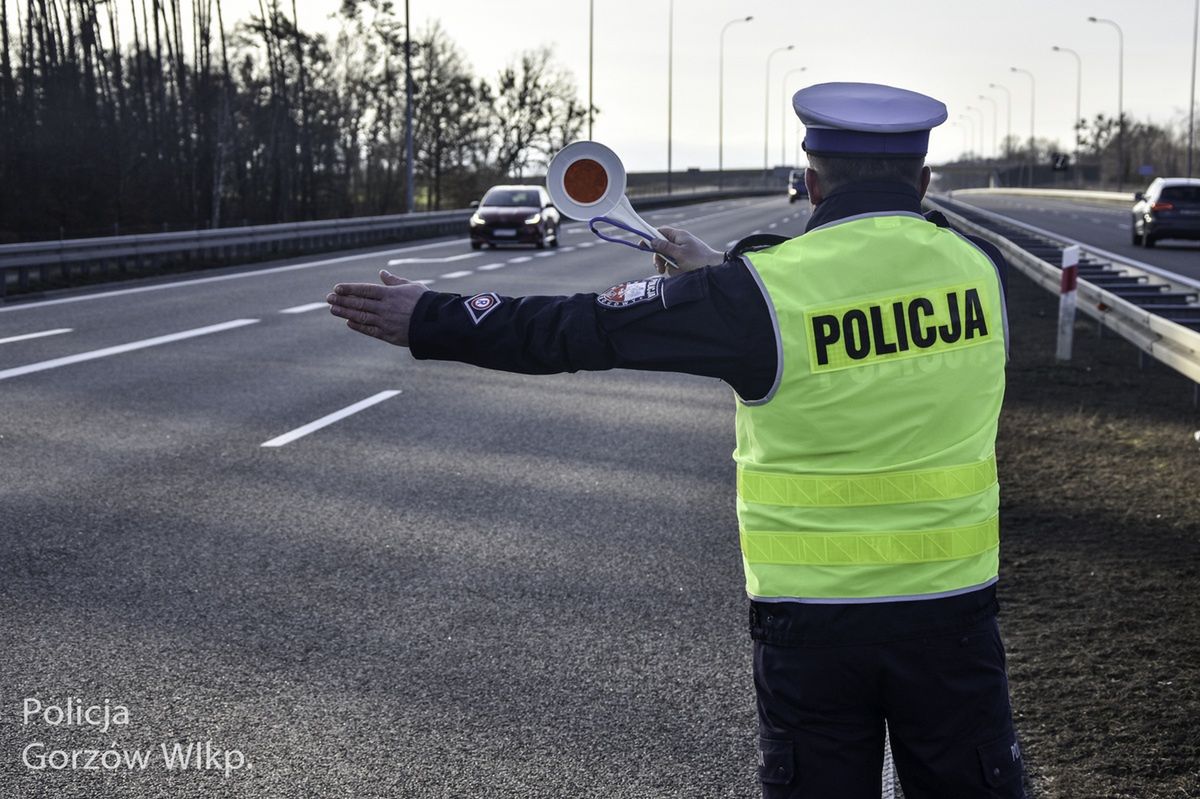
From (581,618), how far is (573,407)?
5557mm

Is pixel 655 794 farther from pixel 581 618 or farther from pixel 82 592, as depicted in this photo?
pixel 82 592

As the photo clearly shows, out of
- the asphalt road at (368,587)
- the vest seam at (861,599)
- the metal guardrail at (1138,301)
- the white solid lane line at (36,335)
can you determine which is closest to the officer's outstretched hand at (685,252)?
the vest seam at (861,599)

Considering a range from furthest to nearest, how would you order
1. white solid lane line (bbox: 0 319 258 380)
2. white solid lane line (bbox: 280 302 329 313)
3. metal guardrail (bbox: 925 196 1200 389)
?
white solid lane line (bbox: 280 302 329 313), white solid lane line (bbox: 0 319 258 380), metal guardrail (bbox: 925 196 1200 389)

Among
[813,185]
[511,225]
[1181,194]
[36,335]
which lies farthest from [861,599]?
[1181,194]

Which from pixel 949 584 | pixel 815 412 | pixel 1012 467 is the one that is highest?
pixel 815 412

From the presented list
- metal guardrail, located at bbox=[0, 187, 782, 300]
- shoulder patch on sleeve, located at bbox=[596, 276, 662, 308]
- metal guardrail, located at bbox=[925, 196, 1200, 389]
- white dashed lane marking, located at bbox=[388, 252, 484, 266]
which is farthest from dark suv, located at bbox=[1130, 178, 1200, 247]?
shoulder patch on sleeve, located at bbox=[596, 276, 662, 308]

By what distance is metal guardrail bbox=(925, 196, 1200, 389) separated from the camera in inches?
342

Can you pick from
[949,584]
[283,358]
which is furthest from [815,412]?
[283,358]

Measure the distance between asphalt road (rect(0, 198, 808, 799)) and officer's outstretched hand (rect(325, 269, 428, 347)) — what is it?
1679 millimetres

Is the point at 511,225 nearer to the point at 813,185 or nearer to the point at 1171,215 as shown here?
the point at 1171,215

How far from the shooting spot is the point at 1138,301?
487 inches

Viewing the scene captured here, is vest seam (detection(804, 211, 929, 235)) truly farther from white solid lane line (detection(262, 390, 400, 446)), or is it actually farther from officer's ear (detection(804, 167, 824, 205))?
white solid lane line (detection(262, 390, 400, 446))

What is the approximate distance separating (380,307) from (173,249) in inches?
854

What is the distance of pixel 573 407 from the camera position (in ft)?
36.0
